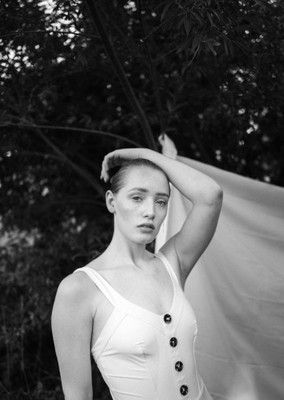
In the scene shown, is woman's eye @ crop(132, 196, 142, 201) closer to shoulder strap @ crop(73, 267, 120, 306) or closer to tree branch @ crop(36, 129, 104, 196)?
shoulder strap @ crop(73, 267, 120, 306)

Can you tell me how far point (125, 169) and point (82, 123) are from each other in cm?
223

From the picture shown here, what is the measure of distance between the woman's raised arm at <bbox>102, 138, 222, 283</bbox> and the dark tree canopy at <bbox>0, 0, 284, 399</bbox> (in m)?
0.79

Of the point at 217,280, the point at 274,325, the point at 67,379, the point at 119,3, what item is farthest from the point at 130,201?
the point at 119,3

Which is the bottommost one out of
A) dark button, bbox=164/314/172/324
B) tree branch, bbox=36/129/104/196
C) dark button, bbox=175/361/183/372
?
dark button, bbox=175/361/183/372

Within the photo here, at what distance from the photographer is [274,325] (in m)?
2.82

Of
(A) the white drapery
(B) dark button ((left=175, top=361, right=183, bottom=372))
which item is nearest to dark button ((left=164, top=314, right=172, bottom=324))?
(B) dark button ((left=175, top=361, right=183, bottom=372))

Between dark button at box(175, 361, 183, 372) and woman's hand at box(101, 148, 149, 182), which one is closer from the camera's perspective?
dark button at box(175, 361, 183, 372)

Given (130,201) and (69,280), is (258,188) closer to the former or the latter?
(130,201)

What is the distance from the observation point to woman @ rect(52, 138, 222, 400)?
6.37 ft

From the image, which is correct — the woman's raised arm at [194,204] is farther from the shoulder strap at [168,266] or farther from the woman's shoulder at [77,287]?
the woman's shoulder at [77,287]

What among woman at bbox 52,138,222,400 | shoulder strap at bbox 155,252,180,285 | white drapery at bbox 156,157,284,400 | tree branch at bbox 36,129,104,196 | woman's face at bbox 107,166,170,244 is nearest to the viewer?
woman at bbox 52,138,222,400

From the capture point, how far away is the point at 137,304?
2.00 meters

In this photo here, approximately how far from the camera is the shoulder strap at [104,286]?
1.98 m

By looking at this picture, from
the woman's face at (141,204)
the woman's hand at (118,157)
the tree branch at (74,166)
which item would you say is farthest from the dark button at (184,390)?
the tree branch at (74,166)
